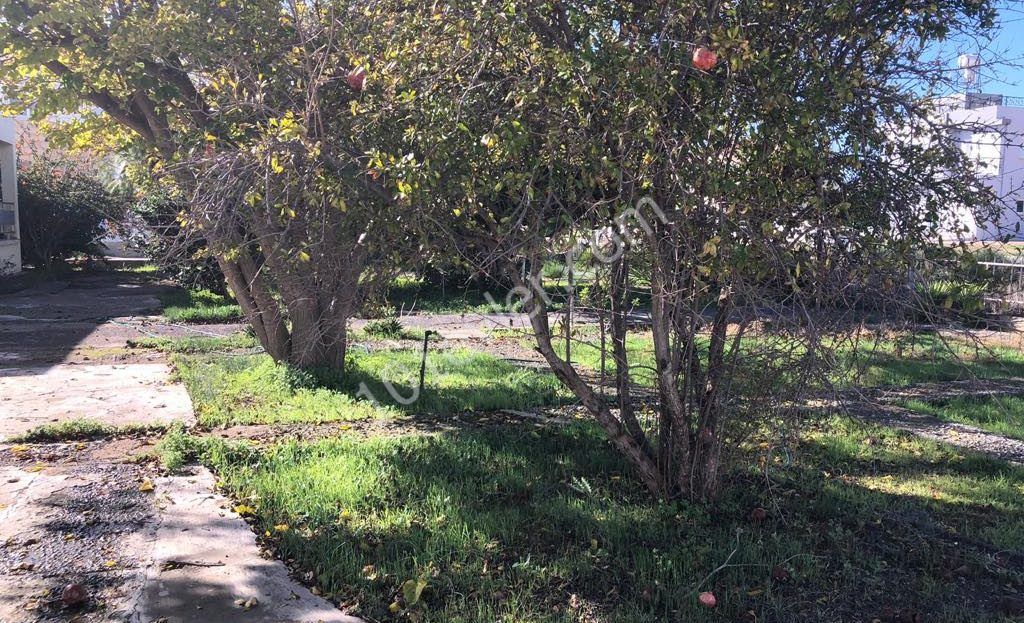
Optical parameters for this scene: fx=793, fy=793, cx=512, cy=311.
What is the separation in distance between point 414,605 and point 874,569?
238cm

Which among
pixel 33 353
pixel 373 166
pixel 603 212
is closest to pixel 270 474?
pixel 373 166

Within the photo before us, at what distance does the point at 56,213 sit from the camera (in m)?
25.2

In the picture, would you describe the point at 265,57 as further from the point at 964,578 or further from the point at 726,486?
the point at 964,578

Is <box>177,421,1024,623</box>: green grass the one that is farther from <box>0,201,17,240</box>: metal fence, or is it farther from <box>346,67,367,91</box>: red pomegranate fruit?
<box>0,201,17,240</box>: metal fence

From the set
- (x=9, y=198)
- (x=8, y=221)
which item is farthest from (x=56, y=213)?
(x=8, y=221)

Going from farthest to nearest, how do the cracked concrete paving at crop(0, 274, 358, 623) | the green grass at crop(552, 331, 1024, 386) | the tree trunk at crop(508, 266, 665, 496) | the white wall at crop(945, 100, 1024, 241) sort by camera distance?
the green grass at crop(552, 331, 1024, 386)
the tree trunk at crop(508, 266, 665, 496)
the white wall at crop(945, 100, 1024, 241)
the cracked concrete paving at crop(0, 274, 358, 623)

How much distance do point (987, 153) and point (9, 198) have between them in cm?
2693

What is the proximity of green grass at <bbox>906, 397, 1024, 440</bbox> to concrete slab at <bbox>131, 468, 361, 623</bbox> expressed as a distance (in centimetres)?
639

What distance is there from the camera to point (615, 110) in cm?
395

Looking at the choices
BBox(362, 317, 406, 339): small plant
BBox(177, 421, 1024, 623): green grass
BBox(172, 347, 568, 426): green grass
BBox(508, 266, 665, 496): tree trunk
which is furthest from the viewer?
BBox(362, 317, 406, 339): small plant

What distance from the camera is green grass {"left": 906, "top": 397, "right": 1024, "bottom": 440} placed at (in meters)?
7.35

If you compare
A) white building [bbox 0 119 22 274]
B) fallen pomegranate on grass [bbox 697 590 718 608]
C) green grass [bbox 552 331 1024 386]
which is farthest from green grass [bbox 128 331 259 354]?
white building [bbox 0 119 22 274]

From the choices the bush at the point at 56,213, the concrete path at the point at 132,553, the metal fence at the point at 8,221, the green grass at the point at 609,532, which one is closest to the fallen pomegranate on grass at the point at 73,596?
the concrete path at the point at 132,553

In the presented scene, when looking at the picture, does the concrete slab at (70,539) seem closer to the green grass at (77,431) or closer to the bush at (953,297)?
the green grass at (77,431)
